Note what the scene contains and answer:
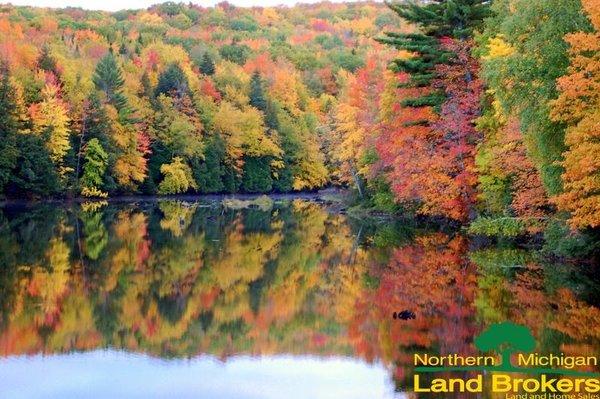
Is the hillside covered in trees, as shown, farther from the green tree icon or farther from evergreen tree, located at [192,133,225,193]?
the green tree icon

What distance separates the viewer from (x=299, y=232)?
146 ft

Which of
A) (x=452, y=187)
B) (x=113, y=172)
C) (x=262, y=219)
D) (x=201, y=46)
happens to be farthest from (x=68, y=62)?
(x=452, y=187)

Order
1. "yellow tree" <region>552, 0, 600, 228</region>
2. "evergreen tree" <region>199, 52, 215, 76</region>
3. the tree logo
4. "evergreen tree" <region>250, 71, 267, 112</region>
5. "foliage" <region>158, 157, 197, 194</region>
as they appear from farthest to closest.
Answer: "evergreen tree" <region>199, 52, 215, 76</region>, "evergreen tree" <region>250, 71, 267, 112</region>, "foliage" <region>158, 157, 197, 194</region>, "yellow tree" <region>552, 0, 600, 228</region>, the tree logo

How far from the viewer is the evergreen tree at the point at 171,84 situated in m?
87.1

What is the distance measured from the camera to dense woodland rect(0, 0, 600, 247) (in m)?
Answer: 27.1

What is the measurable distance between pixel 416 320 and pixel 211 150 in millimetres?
66758

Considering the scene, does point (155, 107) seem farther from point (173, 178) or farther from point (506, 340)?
point (506, 340)

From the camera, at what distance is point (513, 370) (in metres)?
15.0

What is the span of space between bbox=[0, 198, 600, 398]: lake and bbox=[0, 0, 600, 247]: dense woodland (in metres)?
3.23

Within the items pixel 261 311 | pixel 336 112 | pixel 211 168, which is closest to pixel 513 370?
pixel 261 311

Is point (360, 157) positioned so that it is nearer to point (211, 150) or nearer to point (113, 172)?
point (113, 172)

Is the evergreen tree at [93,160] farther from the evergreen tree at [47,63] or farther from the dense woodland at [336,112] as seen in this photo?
the evergreen tree at [47,63]

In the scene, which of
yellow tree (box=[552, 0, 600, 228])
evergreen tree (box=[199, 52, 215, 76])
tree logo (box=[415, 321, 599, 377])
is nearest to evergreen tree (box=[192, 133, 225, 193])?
evergreen tree (box=[199, 52, 215, 76])

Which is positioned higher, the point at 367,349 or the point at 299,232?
the point at 367,349
